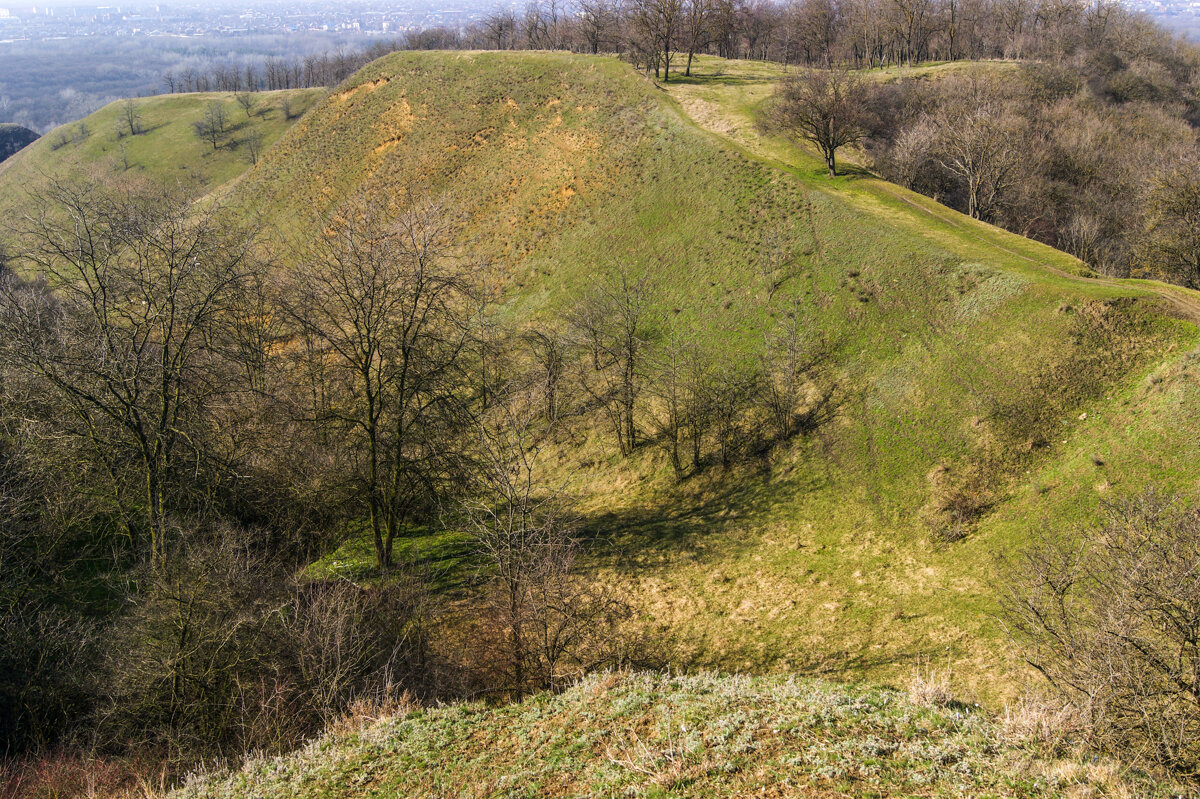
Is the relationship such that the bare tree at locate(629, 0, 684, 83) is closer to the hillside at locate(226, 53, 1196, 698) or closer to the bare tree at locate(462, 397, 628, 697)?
the hillside at locate(226, 53, 1196, 698)

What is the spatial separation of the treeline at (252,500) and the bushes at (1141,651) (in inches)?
373

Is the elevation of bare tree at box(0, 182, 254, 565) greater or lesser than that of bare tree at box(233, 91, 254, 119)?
lesser

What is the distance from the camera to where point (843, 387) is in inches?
1109

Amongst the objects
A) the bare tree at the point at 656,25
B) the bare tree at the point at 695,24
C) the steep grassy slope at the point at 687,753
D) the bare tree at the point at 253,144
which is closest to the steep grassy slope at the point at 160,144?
the bare tree at the point at 253,144

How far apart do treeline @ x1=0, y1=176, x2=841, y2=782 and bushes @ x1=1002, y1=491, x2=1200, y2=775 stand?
31.1ft

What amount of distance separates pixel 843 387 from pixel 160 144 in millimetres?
131728

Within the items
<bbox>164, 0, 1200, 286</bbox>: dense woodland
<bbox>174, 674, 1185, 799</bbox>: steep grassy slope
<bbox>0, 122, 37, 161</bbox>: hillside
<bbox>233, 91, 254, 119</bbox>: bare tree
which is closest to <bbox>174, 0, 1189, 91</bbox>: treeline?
<bbox>164, 0, 1200, 286</bbox>: dense woodland

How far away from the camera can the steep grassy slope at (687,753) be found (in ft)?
28.4

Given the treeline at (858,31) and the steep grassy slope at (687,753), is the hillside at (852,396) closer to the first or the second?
the steep grassy slope at (687,753)

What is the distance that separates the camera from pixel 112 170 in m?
105

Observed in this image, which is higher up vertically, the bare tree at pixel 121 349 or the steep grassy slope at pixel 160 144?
the steep grassy slope at pixel 160 144

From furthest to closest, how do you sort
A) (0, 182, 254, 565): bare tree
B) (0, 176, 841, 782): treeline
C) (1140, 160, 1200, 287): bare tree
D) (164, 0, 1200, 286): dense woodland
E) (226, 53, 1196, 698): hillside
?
1. (164, 0, 1200, 286): dense woodland
2. (1140, 160, 1200, 287): bare tree
3. (226, 53, 1196, 698): hillside
4. (0, 182, 254, 565): bare tree
5. (0, 176, 841, 782): treeline

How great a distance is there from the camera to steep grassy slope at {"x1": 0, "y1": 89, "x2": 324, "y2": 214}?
344ft

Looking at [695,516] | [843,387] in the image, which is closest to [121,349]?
[695,516]
